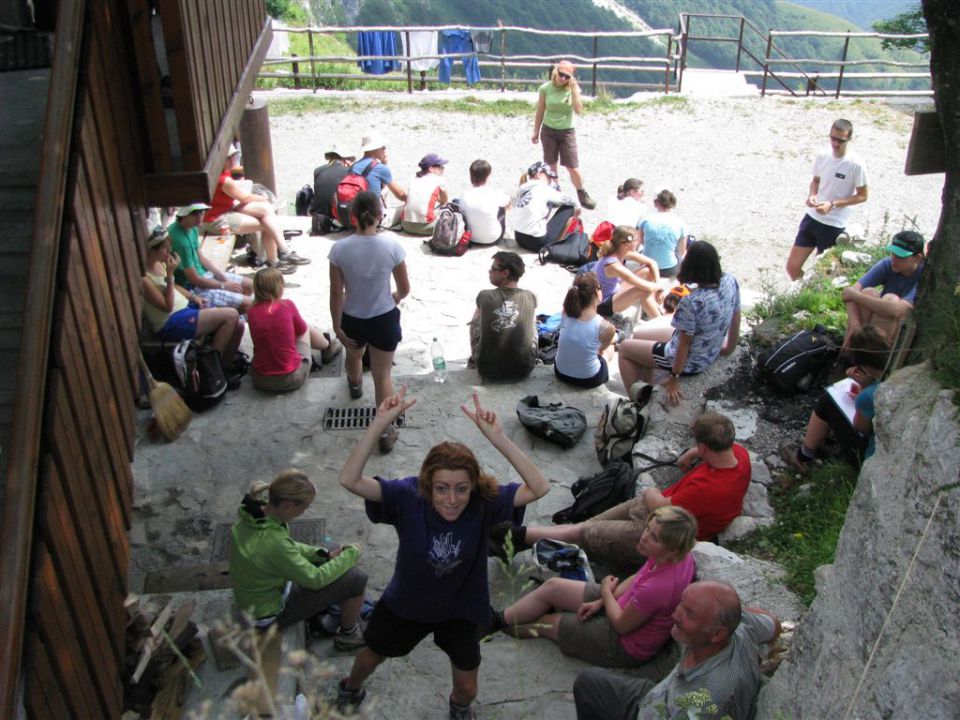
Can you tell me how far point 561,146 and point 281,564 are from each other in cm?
860

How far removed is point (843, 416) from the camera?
5.32m

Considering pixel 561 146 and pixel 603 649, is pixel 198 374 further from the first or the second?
pixel 561 146

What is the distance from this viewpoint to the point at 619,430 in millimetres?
6145

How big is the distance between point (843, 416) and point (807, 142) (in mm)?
11305

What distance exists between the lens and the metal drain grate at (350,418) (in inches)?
265

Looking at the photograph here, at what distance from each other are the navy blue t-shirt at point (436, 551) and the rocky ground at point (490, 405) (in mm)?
555

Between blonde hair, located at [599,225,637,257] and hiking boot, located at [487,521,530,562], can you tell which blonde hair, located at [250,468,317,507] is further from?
blonde hair, located at [599,225,637,257]

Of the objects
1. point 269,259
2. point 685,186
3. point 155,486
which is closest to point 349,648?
point 155,486

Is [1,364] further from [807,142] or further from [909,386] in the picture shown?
[807,142]

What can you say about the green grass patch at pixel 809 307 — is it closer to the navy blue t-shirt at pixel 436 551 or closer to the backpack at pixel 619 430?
the backpack at pixel 619 430

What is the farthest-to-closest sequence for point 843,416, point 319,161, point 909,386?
1. point 319,161
2. point 843,416
3. point 909,386

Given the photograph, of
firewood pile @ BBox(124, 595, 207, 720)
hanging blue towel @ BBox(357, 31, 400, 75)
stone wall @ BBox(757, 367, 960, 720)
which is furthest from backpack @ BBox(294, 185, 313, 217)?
hanging blue towel @ BBox(357, 31, 400, 75)

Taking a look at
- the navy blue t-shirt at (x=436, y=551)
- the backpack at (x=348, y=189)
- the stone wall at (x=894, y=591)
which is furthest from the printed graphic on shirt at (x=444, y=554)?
the backpack at (x=348, y=189)

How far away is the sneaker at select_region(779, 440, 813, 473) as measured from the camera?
5.64 m
